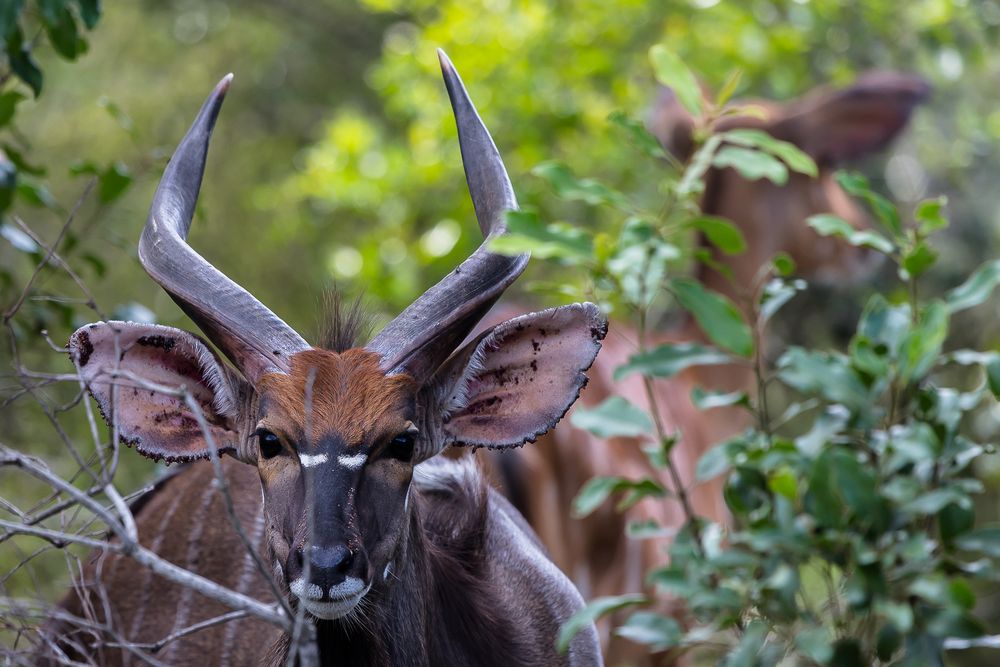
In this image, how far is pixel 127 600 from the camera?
12.5ft

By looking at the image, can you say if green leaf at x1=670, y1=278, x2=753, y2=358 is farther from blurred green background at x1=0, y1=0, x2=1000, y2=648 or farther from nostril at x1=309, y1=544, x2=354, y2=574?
blurred green background at x1=0, y1=0, x2=1000, y2=648

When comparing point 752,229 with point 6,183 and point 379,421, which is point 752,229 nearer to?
point 6,183

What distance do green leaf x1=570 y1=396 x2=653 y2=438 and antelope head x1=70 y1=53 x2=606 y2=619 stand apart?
0.15m

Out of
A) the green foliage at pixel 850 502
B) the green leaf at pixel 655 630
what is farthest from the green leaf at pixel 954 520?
the green leaf at pixel 655 630

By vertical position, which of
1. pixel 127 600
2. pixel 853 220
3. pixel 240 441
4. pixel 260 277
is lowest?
pixel 260 277

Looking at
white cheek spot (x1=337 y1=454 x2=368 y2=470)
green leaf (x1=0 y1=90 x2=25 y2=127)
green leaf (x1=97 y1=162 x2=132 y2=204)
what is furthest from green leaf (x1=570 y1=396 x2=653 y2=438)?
green leaf (x1=0 y1=90 x2=25 y2=127)

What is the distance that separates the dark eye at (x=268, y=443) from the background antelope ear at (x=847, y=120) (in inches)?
168

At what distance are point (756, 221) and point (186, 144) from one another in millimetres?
3796

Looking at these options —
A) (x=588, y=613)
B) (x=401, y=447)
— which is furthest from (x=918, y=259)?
(x=401, y=447)

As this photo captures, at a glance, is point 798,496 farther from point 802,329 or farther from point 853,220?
point 802,329

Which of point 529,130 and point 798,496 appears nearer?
point 798,496

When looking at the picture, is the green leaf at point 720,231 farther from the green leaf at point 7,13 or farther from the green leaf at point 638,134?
the green leaf at point 7,13

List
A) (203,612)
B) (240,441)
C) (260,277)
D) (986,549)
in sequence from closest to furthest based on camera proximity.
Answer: (986,549) < (240,441) < (203,612) < (260,277)

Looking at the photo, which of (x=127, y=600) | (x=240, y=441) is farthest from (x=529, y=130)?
(x=240, y=441)
